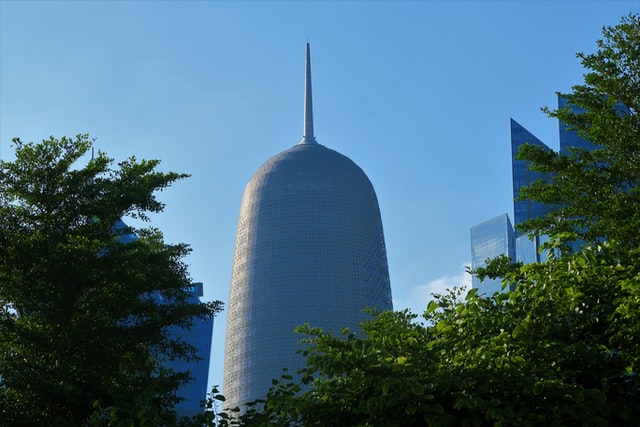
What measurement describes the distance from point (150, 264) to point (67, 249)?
12.3 ft

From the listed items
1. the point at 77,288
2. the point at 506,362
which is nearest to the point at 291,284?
the point at 77,288

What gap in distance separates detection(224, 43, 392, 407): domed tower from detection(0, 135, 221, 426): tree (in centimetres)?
14717

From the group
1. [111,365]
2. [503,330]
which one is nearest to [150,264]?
[111,365]

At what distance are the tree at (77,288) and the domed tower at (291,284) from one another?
5794 inches

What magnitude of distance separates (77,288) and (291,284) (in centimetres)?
15669

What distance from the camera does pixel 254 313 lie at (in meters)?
188

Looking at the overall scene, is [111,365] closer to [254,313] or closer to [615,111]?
[615,111]

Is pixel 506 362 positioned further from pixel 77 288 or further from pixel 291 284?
pixel 291 284

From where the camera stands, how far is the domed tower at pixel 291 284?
184 meters

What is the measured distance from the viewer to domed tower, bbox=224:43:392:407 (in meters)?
184

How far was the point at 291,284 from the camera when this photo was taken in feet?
620

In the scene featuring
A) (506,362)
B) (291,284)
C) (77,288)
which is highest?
(291,284)

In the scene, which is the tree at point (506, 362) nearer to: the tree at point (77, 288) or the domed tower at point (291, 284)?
the tree at point (77, 288)

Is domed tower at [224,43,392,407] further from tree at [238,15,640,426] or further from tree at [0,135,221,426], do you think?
tree at [238,15,640,426]
